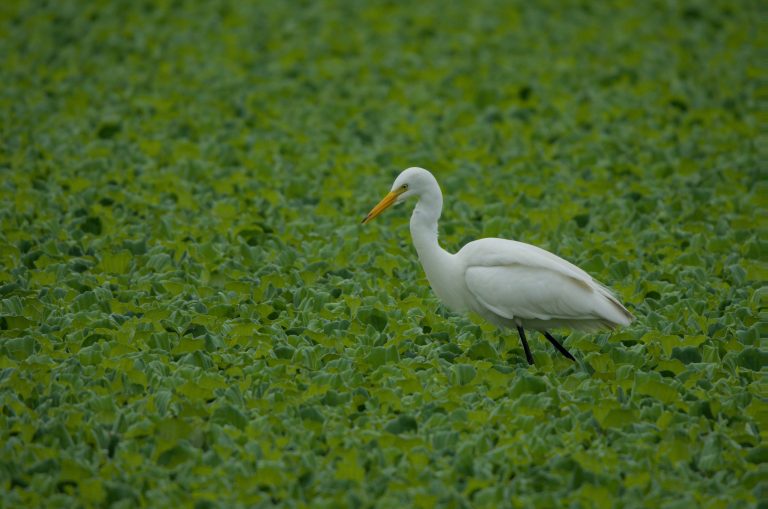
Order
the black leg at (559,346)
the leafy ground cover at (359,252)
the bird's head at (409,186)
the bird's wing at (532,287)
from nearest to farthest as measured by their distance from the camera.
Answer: the leafy ground cover at (359,252), the bird's wing at (532,287), the black leg at (559,346), the bird's head at (409,186)

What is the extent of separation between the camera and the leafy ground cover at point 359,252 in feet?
13.8

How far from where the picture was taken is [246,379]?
193 inches

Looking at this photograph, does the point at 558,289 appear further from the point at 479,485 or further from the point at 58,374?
the point at 58,374

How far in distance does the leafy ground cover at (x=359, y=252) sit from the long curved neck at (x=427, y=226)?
0.45 m

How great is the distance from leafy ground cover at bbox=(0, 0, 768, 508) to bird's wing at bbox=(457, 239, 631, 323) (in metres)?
0.28

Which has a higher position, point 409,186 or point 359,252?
point 409,186

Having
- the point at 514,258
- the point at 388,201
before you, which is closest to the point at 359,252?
the point at 388,201

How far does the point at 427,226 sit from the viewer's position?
5516 millimetres

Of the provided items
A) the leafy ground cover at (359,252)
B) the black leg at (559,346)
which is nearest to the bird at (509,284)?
the black leg at (559,346)

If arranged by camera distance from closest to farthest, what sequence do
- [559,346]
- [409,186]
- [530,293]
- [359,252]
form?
[530,293] → [559,346] → [409,186] → [359,252]

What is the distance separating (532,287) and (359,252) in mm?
1858

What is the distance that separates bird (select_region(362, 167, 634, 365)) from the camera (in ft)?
16.9

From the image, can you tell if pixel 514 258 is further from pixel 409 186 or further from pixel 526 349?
pixel 409 186

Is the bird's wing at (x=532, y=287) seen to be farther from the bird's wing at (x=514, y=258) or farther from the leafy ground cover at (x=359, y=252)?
the leafy ground cover at (x=359, y=252)
